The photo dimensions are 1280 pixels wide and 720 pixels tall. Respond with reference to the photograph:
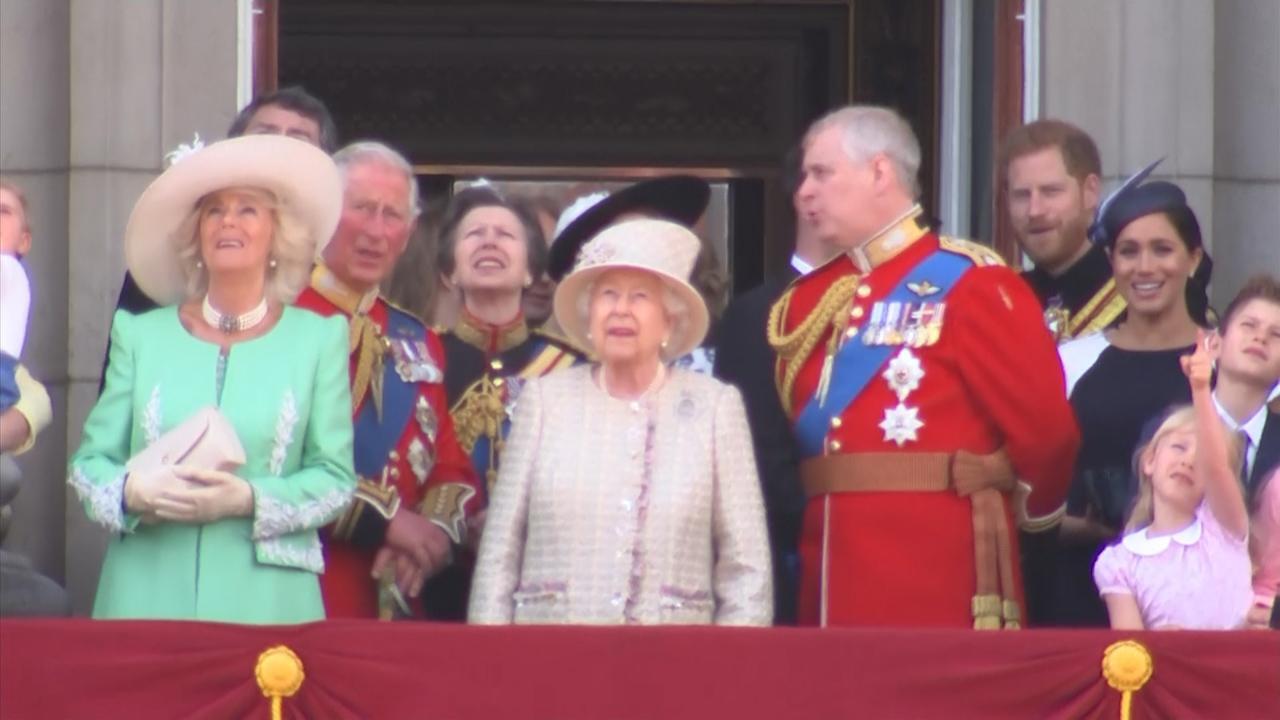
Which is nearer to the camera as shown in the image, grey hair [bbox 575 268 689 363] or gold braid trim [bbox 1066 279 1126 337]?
grey hair [bbox 575 268 689 363]

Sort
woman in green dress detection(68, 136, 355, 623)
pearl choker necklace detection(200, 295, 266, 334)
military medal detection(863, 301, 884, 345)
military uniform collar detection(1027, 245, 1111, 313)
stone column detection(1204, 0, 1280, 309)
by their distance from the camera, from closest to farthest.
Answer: woman in green dress detection(68, 136, 355, 623)
pearl choker necklace detection(200, 295, 266, 334)
military medal detection(863, 301, 884, 345)
military uniform collar detection(1027, 245, 1111, 313)
stone column detection(1204, 0, 1280, 309)

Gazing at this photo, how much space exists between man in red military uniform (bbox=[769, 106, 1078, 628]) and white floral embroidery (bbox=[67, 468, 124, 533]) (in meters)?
1.59

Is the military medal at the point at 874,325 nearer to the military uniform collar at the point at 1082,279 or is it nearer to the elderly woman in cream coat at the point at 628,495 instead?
the elderly woman in cream coat at the point at 628,495

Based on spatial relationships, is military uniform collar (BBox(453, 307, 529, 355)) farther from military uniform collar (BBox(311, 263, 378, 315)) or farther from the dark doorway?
the dark doorway

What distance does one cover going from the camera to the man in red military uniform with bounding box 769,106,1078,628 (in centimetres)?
742

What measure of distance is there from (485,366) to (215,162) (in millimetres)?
1235

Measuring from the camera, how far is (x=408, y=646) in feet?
21.7

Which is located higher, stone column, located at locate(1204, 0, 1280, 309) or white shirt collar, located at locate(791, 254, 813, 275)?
stone column, located at locate(1204, 0, 1280, 309)

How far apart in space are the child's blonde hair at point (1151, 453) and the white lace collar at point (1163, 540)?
8cm

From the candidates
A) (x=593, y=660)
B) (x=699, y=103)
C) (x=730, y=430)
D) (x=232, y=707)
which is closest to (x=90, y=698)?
(x=232, y=707)

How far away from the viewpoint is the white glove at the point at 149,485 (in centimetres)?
693

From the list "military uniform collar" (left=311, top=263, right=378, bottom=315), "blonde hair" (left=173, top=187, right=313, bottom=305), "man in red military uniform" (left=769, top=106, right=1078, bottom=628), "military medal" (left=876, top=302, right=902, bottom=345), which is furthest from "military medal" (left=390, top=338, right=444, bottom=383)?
"military medal" (left=876, top=302, right=902, bottom=345)

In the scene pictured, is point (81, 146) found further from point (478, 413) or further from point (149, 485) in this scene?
point (149, 485)

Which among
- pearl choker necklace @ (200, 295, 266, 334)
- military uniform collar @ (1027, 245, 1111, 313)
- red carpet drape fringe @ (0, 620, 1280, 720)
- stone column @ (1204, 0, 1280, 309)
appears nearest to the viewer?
red carpet drape fringe @ (0, 620, 1280, 720)
